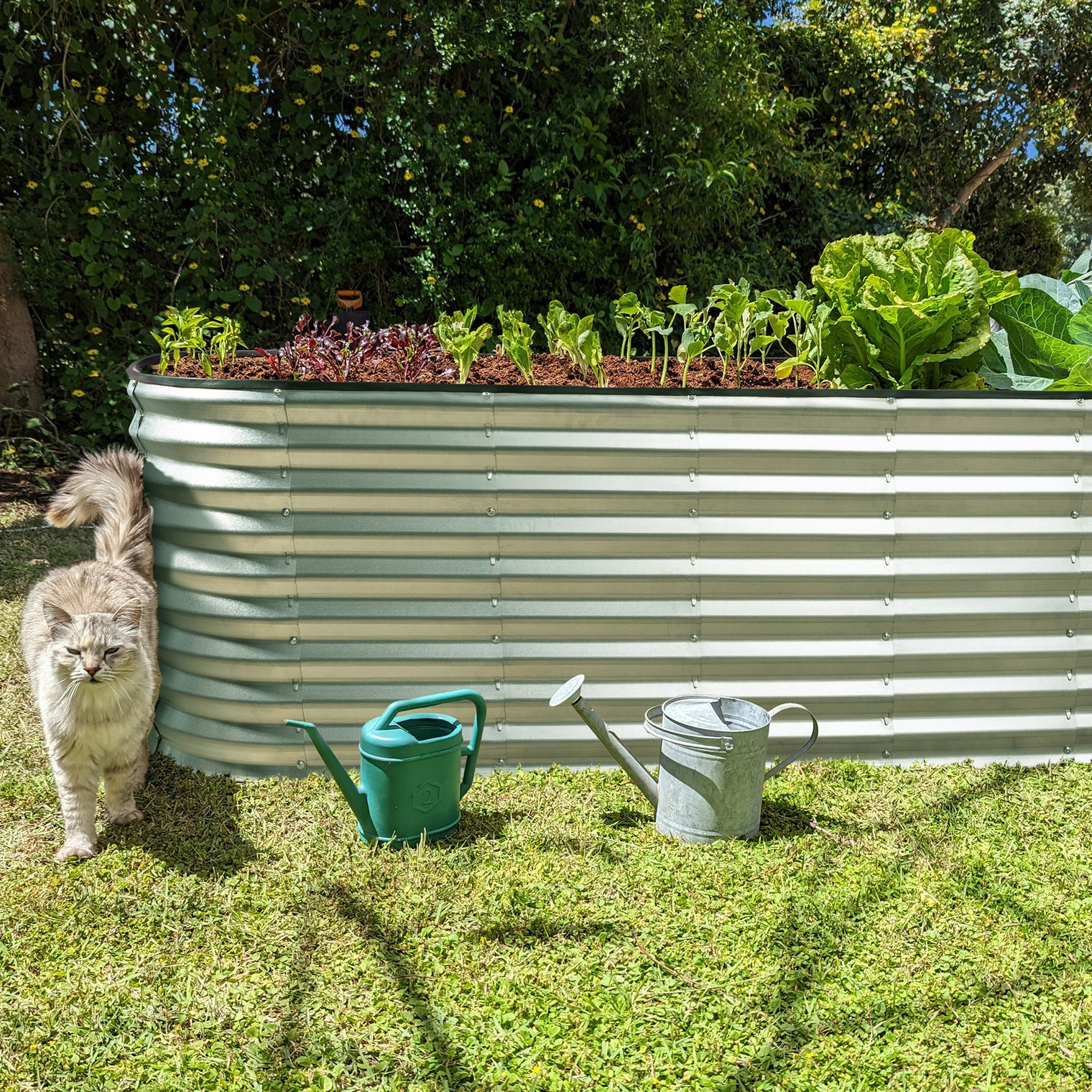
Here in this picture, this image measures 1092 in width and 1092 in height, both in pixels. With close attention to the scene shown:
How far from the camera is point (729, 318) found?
3.41 metres

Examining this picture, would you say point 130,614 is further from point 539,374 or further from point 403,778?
point 539,374

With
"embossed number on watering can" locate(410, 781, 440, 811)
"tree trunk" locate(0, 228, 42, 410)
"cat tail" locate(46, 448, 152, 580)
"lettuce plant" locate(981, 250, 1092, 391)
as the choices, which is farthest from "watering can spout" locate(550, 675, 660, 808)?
"tree trunk" locate(0, 228, 42, 410)

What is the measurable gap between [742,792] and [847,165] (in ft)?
31.3

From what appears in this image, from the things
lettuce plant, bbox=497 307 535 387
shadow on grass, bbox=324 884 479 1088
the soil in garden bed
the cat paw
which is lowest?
shadow on grass, bbox=324 884 479 1088

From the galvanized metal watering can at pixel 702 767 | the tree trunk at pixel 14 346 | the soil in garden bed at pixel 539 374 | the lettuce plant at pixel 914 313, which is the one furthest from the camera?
the tree trunk at pixel 14 346

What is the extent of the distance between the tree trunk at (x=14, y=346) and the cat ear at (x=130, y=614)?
193 inches

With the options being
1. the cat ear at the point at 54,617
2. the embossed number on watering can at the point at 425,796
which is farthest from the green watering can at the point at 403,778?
the cat ear at the point at 54,617

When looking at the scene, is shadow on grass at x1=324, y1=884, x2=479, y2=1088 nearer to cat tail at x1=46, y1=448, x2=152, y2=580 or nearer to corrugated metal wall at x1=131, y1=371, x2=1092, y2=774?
corrugated metal wall at x1=131, y1=371, x2=1092, y2=774

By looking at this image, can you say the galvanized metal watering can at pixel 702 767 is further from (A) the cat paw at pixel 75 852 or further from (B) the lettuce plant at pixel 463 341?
(A) the cat paw at pixel 75 852

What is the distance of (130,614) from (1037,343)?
10.8 feet

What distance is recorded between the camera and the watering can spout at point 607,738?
262cm

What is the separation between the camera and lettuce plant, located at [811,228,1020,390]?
10.2 feet

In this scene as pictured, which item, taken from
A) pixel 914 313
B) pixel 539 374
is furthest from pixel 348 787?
pixel 914 313

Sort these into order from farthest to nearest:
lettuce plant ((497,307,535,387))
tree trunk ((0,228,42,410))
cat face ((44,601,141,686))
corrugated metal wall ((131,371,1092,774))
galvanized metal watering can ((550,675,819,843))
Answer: tree trunk ((0,228,42,410)) < lettuce plant ((497,307,535,387)) < corrugated metal wall ((131,371,1092,774)) < galvanized metal watering can ((550,675,819,843)) < cat face ((44,601,141,686))
